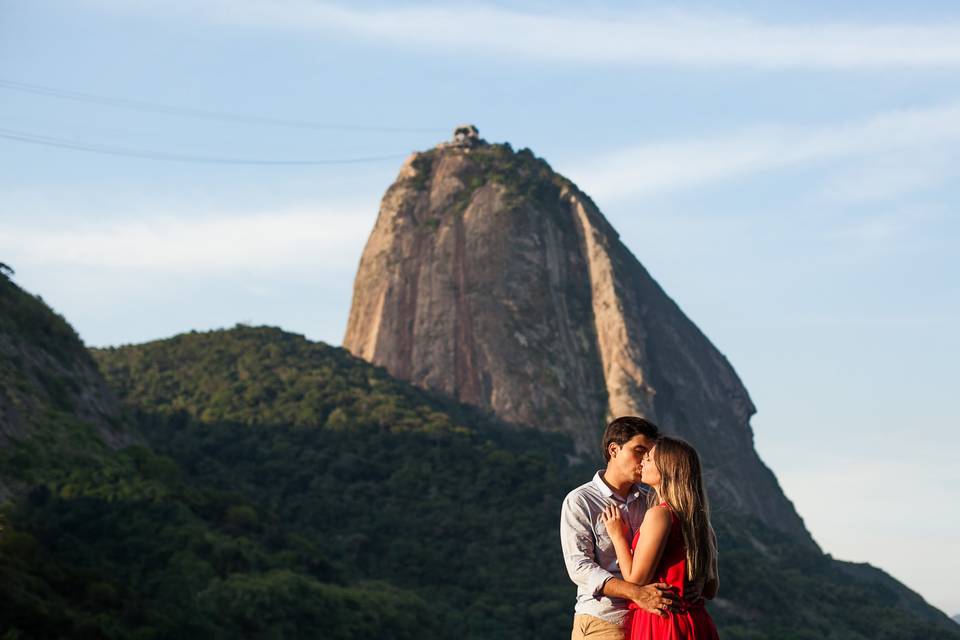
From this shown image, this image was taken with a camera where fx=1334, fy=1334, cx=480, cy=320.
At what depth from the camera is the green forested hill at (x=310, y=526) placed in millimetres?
38594

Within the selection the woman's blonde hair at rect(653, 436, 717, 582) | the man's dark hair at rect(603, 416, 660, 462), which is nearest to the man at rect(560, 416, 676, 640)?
the man's dark hair at rect(603, 416, 660, 462)

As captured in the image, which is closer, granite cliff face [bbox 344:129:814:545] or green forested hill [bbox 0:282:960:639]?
green forested hill [bbox 0:282:960:639]

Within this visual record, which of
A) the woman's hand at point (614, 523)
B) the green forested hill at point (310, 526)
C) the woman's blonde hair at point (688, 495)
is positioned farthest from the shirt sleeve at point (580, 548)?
the green forested hill at point (310, 526)

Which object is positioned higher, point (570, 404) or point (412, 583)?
point (570, 404)

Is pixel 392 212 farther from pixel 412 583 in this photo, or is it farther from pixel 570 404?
pixel 412 583

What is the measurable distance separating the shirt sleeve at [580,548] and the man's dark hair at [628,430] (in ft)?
1.56

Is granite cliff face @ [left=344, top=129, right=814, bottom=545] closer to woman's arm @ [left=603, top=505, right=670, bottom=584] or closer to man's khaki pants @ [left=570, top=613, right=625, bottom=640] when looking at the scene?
man's khaki pants @ [left=570, top=613, right=625, bottom=640]

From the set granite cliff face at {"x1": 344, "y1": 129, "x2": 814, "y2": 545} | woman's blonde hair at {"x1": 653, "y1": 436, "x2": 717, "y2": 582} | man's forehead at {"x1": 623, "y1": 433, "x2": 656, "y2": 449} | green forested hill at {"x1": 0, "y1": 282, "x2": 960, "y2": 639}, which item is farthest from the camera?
granite cliff face at {"x1": 344, "y1": 129, "x2": 814, "y2": 545}

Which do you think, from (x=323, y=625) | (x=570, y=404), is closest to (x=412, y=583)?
(x=323, y=625)

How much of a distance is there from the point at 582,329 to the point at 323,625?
163ft

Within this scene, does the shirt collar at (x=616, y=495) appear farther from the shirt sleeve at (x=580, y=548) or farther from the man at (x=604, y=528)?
the shirt sleeve at (x=580, y=548)

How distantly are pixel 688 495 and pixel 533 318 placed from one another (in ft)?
260

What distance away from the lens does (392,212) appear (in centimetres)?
9450

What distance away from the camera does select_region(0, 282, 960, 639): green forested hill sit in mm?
38594
